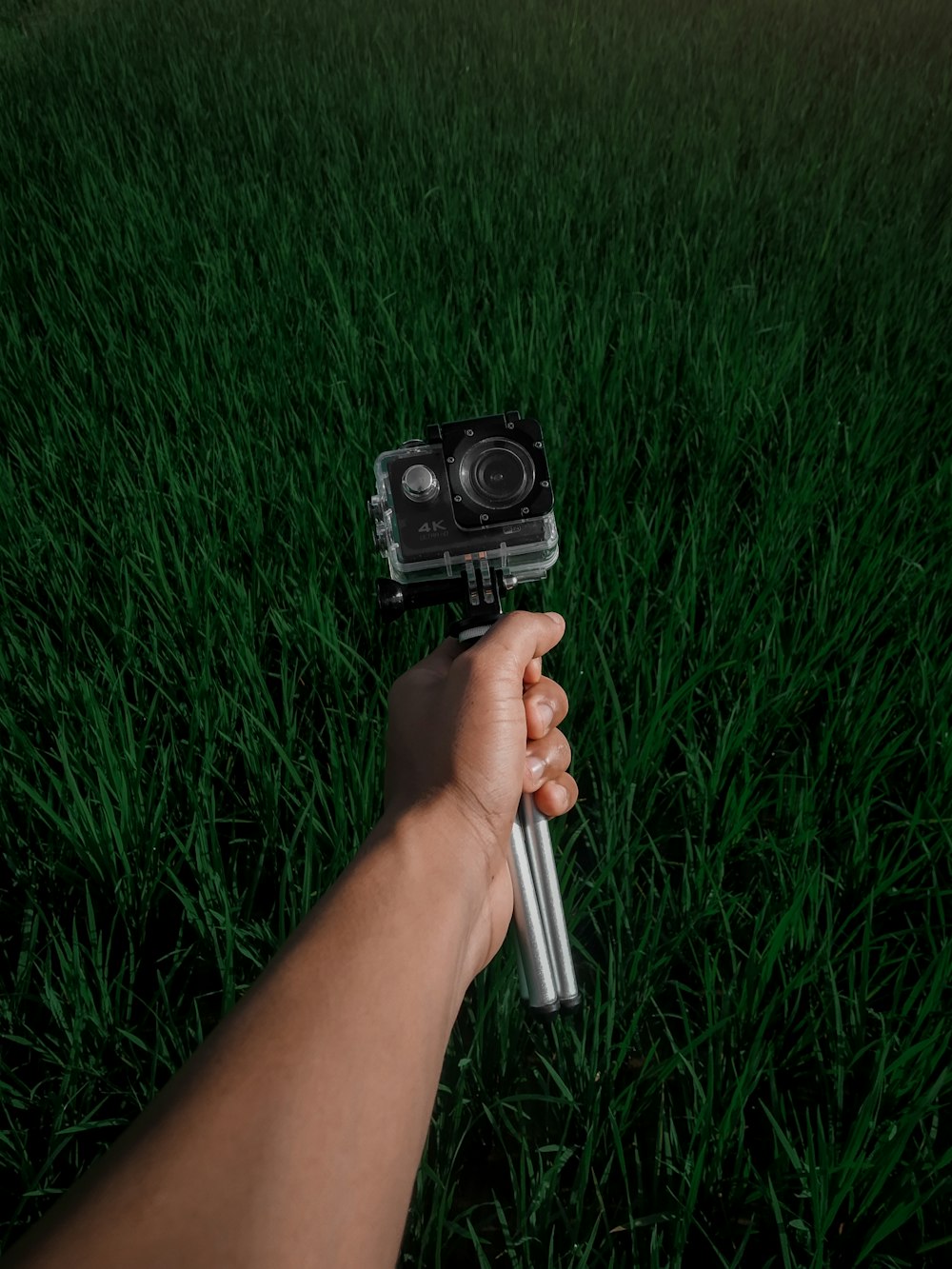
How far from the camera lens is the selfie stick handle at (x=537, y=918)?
90 centimetres

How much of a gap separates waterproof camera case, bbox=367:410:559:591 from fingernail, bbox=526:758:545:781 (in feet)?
0.71

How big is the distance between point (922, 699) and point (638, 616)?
41cm

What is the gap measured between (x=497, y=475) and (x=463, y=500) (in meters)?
0.05

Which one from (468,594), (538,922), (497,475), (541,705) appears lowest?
(538,922)

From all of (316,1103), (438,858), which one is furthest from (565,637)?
(316,1103)

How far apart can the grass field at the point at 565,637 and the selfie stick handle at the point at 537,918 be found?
6 centimetres

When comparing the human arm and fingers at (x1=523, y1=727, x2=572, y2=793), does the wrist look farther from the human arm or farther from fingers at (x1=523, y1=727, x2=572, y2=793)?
fingers at (x1=523, y1=727, x2=572, y2=793)

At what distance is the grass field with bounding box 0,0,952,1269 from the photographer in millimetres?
911

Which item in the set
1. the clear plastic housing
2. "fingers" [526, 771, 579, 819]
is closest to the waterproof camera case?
the clear plastic housing

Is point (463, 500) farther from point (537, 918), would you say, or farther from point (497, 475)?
point (537, 918)

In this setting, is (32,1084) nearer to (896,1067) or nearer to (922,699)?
(896,1067)

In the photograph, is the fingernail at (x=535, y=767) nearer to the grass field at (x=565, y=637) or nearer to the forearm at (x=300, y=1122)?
the grass field at (x=565, y=637)

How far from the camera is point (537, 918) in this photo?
3.02 ft

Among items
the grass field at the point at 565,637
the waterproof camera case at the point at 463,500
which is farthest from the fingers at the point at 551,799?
the waterproof camera case at the point at 463,500
